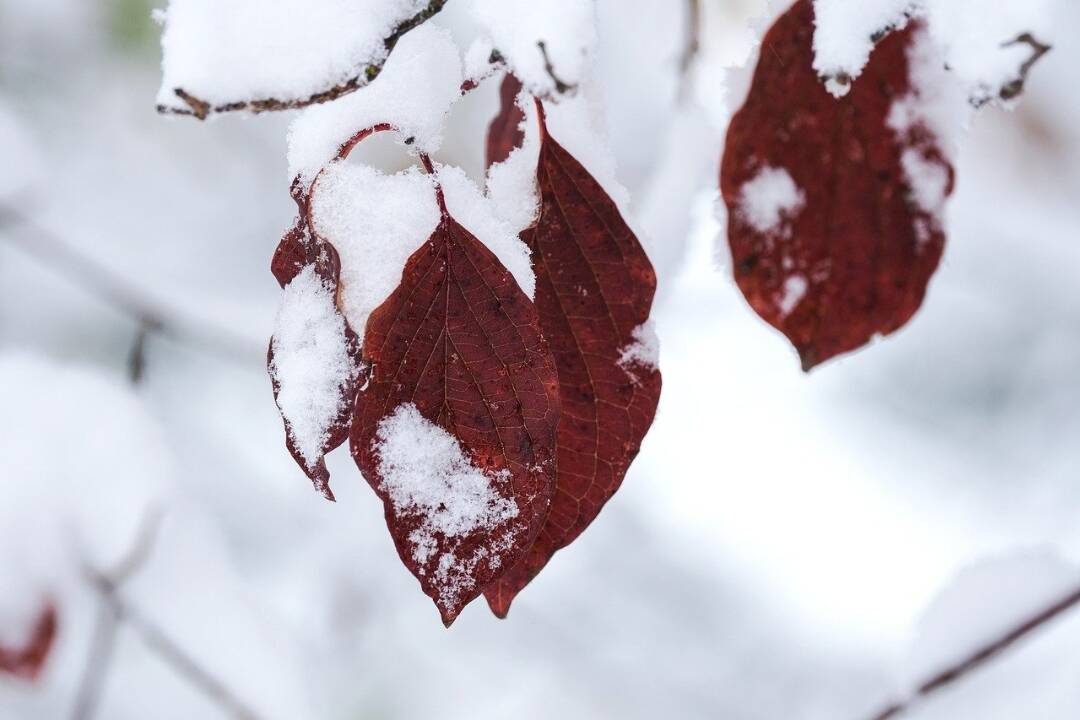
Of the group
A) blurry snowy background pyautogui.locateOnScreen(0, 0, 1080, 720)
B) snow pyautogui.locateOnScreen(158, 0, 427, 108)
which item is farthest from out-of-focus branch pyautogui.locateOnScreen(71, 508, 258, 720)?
snow pyautogui.locateOnScreen(158, 0, 427, 108)

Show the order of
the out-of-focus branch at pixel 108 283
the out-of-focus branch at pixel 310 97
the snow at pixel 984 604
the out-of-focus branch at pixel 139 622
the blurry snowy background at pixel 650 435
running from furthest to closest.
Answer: the blurry snowy background at pixel 650 435 < the out-of-focus branch at pixel 108 283 < the out-of-focus branch at pixel 139 622 < the snow at pixel 984 604 < the out-of-focus branch at pixel 310 97

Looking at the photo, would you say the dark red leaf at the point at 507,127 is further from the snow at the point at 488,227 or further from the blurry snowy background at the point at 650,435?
the blurry snowy background at the point at 650,435

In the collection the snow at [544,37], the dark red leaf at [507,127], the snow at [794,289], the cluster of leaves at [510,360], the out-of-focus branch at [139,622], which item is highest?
the dark red leaf at [507,127]

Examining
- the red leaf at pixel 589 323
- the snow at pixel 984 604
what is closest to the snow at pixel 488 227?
the red leaf at pixel 589 323

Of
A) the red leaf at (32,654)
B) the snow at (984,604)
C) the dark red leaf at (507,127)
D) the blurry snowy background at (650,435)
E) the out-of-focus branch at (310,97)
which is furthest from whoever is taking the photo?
the blurry snowy background at (650,435)

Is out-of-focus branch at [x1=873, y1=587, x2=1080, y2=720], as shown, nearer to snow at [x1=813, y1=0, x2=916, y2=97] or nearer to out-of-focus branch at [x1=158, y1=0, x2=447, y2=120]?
snow at [x1=813, y1=0, x2=916, y2=97]

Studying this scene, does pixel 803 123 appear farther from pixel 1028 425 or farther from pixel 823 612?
pixel 1028 425

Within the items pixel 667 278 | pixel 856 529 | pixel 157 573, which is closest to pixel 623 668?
pixel 856 529

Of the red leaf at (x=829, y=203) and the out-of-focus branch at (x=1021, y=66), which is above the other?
the out-of-focus branch at (x=1021, y=66)
